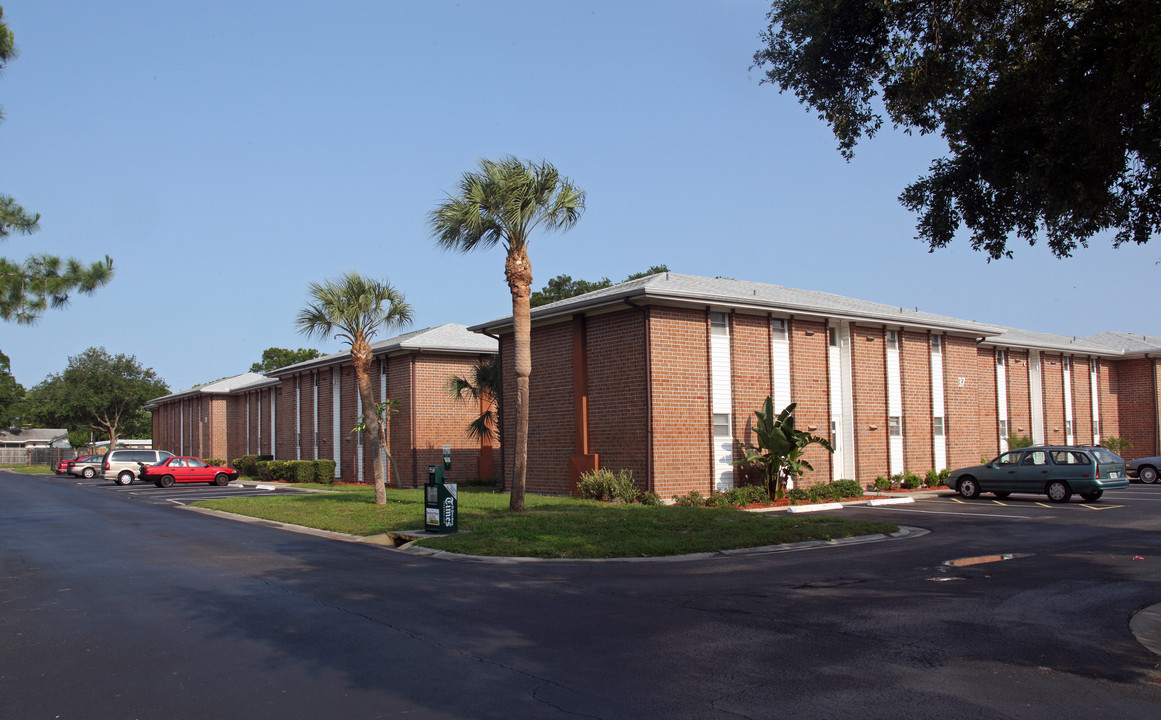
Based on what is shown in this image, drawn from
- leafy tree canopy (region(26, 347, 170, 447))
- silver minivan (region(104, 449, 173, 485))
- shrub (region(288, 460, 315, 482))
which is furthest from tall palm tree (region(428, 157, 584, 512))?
leafy tree canopy (region(26, 347, 170, 447))

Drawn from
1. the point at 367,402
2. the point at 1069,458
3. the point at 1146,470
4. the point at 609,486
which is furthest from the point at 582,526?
the point at 1146,470

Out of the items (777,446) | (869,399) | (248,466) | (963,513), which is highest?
(869,399)

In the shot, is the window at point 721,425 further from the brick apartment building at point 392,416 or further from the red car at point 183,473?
the red car at point 183,473

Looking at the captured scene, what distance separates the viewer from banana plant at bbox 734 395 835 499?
23.4 meters

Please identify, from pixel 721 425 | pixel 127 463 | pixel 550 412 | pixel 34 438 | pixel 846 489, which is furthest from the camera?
pixel 34 438

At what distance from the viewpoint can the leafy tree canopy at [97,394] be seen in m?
75.9

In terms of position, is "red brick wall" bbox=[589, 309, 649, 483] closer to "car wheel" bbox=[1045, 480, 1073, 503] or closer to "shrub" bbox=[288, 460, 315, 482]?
"car wheel" bbox=[1045, 480, 1073, 503]

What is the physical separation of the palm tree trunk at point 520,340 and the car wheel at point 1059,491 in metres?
15.1

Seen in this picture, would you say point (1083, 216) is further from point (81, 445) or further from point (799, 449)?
point (81, 445)

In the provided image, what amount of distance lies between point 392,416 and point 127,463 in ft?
58.4

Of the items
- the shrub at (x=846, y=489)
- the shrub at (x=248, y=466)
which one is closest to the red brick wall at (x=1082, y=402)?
the shrub at (x=846, y=489)

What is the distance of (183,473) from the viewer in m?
40.4

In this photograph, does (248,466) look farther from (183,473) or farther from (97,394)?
(97,394)

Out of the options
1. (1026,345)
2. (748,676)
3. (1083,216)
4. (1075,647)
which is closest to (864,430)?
(1026,345)
